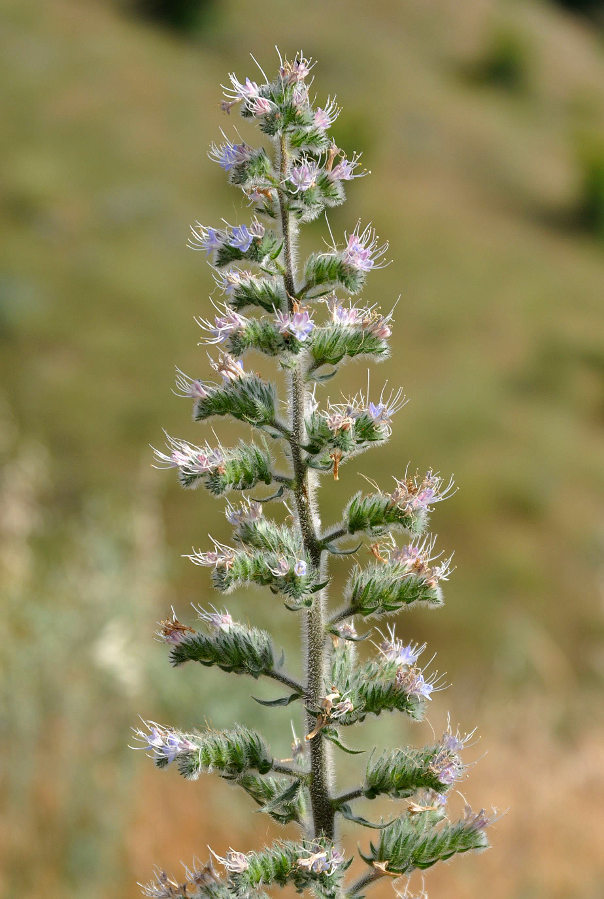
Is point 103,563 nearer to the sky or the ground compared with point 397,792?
nearer to the sky

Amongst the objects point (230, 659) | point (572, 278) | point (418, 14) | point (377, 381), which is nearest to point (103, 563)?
point (230, 659)

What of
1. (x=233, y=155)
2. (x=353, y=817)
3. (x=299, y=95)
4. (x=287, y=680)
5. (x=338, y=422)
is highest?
(x=299, y=95)

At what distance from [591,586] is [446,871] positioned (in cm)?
1106

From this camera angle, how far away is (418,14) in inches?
1601

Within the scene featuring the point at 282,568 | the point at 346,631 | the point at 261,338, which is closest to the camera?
the point at 282,568

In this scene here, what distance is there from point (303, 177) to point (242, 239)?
0.27 metres

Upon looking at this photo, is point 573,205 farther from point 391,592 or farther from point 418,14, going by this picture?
point 391,592

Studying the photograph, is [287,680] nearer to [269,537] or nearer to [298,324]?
[269,537]

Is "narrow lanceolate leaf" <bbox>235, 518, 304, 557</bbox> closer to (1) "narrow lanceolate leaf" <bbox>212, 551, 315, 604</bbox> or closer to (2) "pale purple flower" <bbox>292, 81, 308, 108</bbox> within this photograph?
(1) "narrow lanceolate leaf" <bbox>212, 551, 315, 604</bbox>

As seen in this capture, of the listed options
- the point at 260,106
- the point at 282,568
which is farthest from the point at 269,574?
the point at 260,106

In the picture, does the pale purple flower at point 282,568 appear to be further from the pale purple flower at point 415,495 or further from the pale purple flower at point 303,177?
the pale purple flower at point 303,177

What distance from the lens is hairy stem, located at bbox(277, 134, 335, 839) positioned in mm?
3006

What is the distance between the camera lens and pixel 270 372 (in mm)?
17844

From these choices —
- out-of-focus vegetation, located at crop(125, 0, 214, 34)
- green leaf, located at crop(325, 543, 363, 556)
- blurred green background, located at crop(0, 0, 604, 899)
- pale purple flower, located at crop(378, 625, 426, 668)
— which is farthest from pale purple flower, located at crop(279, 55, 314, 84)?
out-of-focus vegetation, located at crop(125, 0, 214, 34)
